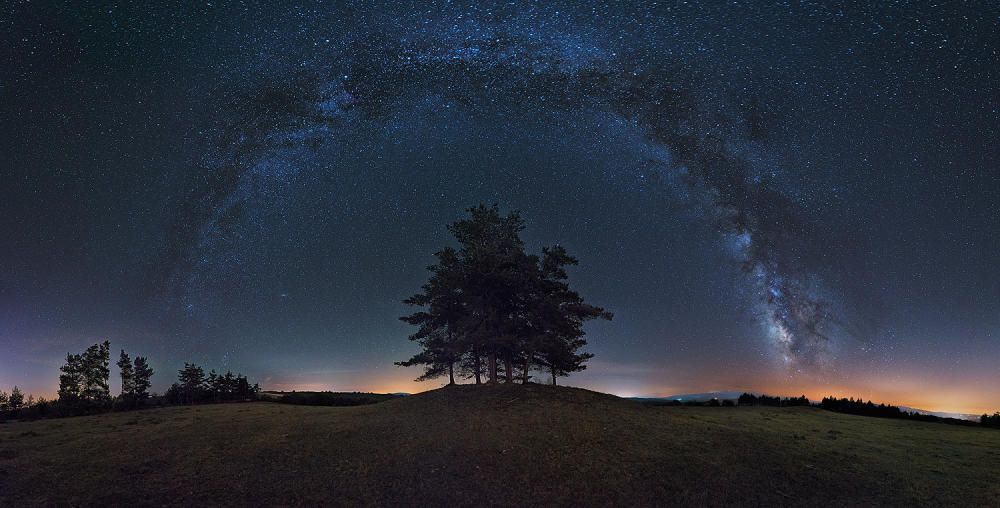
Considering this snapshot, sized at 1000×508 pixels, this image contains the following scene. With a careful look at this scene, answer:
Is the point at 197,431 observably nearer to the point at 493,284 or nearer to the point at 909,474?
the point at 493,284

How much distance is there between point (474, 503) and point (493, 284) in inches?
815

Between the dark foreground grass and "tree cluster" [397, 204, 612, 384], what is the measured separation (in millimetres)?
7343

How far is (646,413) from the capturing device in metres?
26.1

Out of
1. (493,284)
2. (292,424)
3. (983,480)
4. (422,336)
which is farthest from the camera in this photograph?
(422,336)

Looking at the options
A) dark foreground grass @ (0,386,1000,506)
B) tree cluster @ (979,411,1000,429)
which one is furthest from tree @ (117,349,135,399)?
tree cluster @ (979,411,1000,429)

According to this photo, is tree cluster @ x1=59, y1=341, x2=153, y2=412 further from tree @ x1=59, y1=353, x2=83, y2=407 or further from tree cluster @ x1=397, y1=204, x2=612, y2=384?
tree cluster @ x1=397, y1=204, x2=612, y2=384

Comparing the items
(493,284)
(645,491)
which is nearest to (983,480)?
(645,491)

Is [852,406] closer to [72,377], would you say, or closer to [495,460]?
[495,460]

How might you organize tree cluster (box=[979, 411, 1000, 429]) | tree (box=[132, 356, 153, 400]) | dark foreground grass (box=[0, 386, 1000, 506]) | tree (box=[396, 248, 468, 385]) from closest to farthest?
dark foreground grass (box=[0, 386, 1000, 506]) < tree cluster (box=[979, 411, 1000, 429]) < tree (box=[396, 248, 468, 385]) < tree (box=[132, 356, 153, 400])

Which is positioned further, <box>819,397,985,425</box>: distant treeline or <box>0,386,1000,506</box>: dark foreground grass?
<box>819,397,985,425</box>: distant treeline

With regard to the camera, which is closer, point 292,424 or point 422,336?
point 292,424

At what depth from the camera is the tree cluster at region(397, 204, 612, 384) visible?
108ft

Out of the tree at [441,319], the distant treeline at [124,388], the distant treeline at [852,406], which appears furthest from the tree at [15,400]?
the distant treeline at [852,406]

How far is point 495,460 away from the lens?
1700 cm
